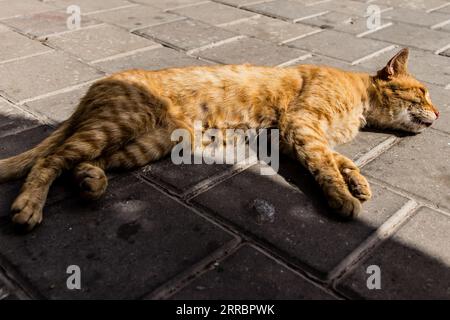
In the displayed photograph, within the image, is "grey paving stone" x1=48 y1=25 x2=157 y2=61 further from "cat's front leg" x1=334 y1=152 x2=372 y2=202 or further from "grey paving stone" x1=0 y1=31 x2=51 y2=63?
"cat's front leg" x1=334 y1=152 x2=372 y2=202

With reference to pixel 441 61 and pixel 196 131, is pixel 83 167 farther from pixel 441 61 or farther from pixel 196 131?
pixel 441 61

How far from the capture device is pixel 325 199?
2980 mm

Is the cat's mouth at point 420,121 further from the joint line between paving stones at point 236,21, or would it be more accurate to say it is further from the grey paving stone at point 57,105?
the joint line between paving stones at point 236,21

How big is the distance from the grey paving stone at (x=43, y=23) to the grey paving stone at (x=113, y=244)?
Answer: 3.46m

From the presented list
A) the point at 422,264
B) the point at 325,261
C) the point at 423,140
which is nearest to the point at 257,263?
the point at 325,261

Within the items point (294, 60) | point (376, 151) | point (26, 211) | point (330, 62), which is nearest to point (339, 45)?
point (330, 62)

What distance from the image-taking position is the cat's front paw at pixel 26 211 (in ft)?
8.38

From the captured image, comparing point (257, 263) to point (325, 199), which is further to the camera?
point (325, 199)

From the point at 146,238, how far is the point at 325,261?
95 cm

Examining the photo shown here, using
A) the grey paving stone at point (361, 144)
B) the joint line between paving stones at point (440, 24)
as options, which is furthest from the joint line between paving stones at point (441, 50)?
the grey paving stone at point (361, 144)

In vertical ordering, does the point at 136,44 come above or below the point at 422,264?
above

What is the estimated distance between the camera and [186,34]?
227 inches

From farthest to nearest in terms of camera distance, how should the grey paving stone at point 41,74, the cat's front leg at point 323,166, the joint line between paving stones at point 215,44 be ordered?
the joint line between paving stones at point 215,44
the grey paving stone at point 41,74
the cat's front leg at point 323,166

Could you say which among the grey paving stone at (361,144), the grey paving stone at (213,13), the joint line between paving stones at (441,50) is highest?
the grey paving stone at (213,13)
